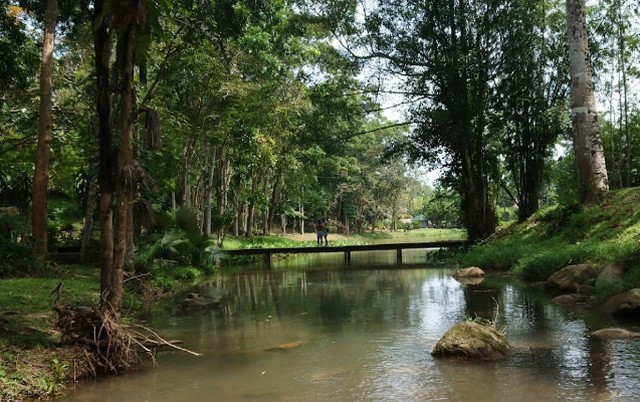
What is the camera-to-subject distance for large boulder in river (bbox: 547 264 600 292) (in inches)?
464

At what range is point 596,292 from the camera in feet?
34.9

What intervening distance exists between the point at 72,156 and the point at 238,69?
8405 mm

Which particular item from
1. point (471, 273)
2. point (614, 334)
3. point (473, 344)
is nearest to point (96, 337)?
point (473, 344)

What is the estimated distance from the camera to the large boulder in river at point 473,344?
288 inches

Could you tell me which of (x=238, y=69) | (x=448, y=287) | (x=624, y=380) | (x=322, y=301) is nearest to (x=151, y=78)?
(x=238, y=69)

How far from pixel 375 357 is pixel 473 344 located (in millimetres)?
1416

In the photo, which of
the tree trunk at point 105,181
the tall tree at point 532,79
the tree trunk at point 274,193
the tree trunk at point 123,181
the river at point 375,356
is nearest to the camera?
the river at point 375,356

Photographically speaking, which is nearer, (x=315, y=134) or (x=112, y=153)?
→ (x=112, y=153)

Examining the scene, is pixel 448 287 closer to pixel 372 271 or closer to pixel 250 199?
pixel 372 271

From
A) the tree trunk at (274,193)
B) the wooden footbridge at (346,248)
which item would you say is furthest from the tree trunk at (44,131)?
the tree trunk at (274,193)

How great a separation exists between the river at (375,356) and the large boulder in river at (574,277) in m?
0.70

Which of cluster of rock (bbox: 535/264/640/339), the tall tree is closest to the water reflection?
cluster of rock (bbox: 535/264/640/339)

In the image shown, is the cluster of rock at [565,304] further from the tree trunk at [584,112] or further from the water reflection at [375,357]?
the tree trunk at [584,112]

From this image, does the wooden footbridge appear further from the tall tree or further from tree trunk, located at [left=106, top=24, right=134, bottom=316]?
tree trunk, located at [left=106, top=24, right=134, bottom=316]
